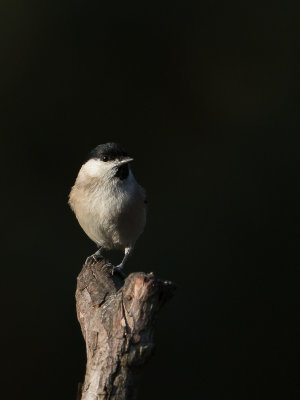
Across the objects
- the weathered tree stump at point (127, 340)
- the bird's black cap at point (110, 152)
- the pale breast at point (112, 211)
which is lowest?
the weathered tree stump at point (127, 340)

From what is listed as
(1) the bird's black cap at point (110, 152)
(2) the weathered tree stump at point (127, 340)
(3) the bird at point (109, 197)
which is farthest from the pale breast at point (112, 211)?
(2) the weathered tree stump at point (127, 340)

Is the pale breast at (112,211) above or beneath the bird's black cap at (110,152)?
beneath

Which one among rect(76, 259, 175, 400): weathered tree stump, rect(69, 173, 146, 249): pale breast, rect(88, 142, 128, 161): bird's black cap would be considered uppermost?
rect(88, 142, 128, 161): bird's black cap

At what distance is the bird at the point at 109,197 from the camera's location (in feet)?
6.27

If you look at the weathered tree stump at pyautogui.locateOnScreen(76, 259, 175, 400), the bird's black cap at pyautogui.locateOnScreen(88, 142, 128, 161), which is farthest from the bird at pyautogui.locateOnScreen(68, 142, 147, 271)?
the weathered tree stump at pyautogui.locateOnScreen(76, 259, 175, 400)

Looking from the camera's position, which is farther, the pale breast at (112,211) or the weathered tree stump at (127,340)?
the pale breast at (112,211)

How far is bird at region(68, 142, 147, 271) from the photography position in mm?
1910

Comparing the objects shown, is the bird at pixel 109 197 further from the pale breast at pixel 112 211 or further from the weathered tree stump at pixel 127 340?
the weathered tree stump at pixel 127 340

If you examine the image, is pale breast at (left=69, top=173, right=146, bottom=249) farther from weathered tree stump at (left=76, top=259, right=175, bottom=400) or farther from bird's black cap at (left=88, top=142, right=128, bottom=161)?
weathered tree stump at (left=76, top=259, right=175, bottom=400)

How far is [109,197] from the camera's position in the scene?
191 centimetres

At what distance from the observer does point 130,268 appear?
9.23ft

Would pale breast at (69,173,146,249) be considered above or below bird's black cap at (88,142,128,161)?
below

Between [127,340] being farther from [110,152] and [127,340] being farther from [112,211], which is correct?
[110,152]

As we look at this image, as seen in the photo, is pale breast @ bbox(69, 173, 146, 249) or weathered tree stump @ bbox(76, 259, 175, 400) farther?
pale breast @ bbox(69, 173, 146, 249)
